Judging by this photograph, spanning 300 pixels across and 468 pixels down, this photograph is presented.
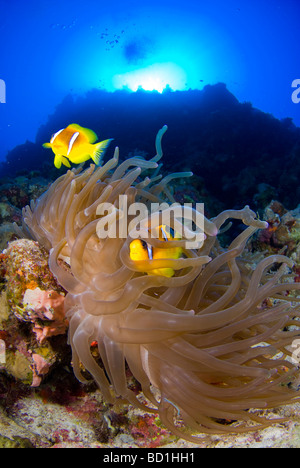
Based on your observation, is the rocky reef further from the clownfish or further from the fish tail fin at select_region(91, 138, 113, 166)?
the fish tail fin at select_region(91, 138, 113, 166)

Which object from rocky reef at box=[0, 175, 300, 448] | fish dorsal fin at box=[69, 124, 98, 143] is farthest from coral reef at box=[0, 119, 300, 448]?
fish dorsal fin at box=[69, 124, 98, 143]

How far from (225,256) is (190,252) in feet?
0.90

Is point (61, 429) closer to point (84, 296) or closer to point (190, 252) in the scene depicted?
point (84, 296)

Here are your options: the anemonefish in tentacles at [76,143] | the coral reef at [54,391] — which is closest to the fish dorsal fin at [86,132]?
the anemonefish in tentacles at [76,143]

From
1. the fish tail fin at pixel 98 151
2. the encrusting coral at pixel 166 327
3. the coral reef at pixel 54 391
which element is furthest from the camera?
the fish tail fin at pixel 98 151

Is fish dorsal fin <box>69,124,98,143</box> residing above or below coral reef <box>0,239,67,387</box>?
above

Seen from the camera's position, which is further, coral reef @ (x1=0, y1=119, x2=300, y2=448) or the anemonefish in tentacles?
the anemonefish in tentacles

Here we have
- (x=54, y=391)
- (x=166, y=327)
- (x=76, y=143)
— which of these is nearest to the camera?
(x=166, y=327)

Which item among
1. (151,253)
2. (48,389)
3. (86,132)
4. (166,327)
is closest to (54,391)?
(48,389)

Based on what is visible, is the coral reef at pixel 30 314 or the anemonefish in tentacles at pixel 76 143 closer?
the coral reef at pixel 30 314

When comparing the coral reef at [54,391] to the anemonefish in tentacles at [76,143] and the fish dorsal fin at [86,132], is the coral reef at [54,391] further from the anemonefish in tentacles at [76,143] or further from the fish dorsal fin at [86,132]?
the fish dorsal fin at [86,132]

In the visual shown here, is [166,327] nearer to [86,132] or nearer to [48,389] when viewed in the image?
[48,389]

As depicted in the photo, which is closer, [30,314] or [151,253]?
[151,253]

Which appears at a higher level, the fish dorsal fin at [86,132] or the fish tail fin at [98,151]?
the fish dorsal fin at [86,132]
